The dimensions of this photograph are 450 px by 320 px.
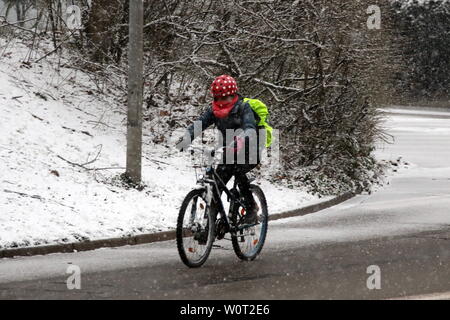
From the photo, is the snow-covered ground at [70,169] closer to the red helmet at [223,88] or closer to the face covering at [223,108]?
the face covering at [223,108]

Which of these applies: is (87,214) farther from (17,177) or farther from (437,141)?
(437,141)

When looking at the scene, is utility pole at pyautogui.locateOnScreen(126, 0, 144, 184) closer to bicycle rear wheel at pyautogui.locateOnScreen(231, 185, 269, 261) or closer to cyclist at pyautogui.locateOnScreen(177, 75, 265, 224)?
bicycle rear wheel at pyautogui.locateOnScreen(231, 185, 269, 261)

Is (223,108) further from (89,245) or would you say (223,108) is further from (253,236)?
(89,245)

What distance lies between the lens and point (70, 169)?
50.4ft

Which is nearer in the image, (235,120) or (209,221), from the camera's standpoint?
(209,221)

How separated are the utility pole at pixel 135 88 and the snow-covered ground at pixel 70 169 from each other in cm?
41

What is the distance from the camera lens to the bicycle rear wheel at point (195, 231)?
9.75 meters

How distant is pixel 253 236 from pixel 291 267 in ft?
2.78

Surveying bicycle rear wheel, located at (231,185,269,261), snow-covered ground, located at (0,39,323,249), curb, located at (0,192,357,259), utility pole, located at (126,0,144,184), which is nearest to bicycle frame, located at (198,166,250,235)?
bicycle rear wheel, located at (231,185,269,261)

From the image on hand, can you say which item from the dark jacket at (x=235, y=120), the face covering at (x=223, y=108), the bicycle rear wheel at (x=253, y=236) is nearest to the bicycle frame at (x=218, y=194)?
the bicycle rear wheel at (x=253, y=236)

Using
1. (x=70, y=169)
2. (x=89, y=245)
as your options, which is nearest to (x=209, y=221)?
(x=89, y=245)

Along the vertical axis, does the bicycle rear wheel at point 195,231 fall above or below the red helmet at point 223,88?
below
